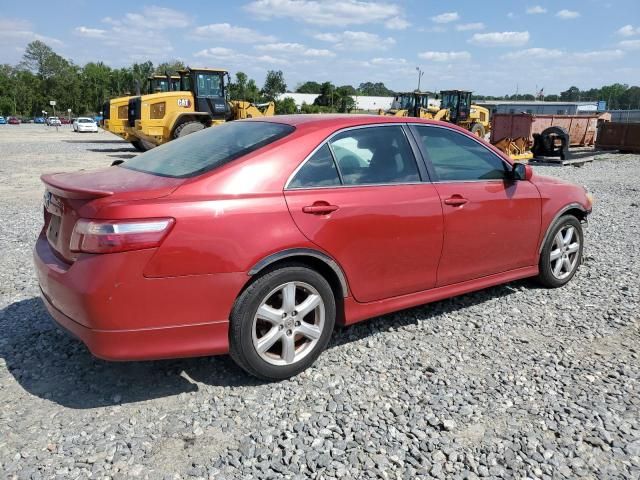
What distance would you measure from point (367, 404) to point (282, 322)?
27.0 inches

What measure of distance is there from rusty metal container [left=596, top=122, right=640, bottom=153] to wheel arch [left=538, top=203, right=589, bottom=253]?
68.4 ft

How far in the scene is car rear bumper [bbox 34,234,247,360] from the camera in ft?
8.92

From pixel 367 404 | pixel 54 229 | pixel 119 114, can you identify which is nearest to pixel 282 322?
pixel 367 404

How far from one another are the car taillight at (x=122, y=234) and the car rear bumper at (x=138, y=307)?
0.13ft

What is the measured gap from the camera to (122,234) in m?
2.70

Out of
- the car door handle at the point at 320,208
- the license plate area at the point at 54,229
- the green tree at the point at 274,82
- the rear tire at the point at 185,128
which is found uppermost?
the green tree at the point at 274,82

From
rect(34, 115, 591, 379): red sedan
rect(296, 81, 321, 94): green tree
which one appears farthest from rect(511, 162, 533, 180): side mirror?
rect(296, 81, 321, 94): green tree

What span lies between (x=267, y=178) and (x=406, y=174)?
45.5 inches

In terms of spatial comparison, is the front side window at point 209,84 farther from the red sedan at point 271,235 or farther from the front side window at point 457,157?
the front side window at point 457,157

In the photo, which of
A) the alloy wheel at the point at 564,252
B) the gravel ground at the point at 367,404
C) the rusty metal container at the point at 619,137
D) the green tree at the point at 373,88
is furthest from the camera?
the green tree at the point at 373,88

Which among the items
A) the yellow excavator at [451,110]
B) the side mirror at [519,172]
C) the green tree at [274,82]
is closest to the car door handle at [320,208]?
the side mirror at [519,172]

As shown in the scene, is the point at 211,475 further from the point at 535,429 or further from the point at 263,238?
the point at 535,429

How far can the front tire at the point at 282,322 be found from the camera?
3.04 metres

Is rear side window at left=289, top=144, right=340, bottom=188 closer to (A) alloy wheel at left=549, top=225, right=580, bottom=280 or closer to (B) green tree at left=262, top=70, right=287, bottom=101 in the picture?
(A) alloy wheel at left=549, top=225, right=580, bottom=280
